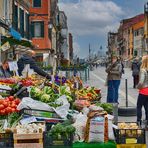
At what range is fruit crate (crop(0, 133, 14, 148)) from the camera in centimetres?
619

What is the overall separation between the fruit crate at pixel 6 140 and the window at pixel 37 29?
165 feet

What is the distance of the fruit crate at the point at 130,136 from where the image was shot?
6.39 meters

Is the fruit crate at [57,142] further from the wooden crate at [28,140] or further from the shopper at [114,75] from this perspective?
the shopper at [114,75]

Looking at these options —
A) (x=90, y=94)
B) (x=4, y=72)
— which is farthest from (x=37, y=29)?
(x=90, y=94)

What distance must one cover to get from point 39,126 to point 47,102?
5.71ft

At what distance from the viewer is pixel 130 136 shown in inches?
253

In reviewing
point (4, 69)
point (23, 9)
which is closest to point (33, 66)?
point (4, 69)

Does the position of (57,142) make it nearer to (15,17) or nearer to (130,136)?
(130,136)

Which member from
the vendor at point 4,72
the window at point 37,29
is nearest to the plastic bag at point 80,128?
the vendor at point 4,72

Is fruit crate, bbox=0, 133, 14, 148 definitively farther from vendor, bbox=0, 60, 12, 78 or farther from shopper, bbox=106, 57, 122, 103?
shopper, bbox=106, 57, 122, 103

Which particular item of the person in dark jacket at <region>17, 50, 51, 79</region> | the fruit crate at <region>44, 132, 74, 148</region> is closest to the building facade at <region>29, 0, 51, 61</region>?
the person in dark jacket at <region>17, 50, 51, 79</region>

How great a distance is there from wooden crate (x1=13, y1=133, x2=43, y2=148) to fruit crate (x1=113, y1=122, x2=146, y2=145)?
1010 mm

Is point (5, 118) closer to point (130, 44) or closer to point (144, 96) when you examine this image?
point (144, 96)

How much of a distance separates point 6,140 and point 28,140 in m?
0.28
